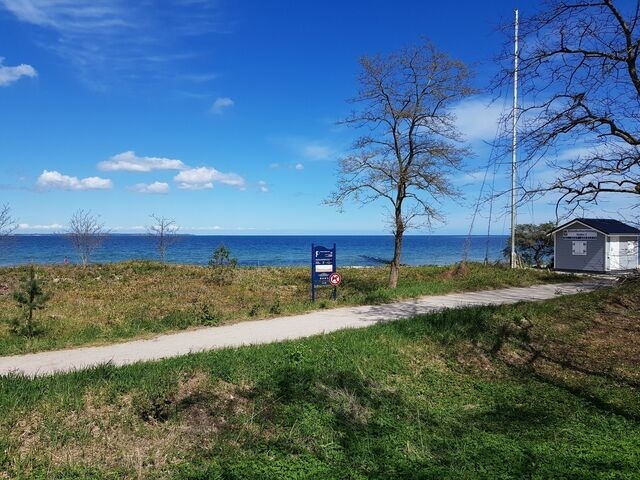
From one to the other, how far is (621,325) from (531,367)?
4.40 metres

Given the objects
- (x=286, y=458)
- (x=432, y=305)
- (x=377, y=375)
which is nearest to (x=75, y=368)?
(x=286, y=458)

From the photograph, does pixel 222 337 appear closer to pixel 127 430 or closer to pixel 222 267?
pixel 127 430

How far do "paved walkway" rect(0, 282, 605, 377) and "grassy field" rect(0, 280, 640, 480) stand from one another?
89cm

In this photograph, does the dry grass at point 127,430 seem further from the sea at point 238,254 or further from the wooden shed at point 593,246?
the wooden shed at point 593,246

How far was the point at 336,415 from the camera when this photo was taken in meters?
6.22

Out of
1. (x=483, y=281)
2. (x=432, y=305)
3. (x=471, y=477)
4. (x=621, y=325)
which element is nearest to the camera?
(x=471, y=477)

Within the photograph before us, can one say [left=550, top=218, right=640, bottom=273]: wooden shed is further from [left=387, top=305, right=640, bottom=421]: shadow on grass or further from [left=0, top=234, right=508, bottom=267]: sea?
[left=387, top=305, right=640, bottom=421]: shadow on grass

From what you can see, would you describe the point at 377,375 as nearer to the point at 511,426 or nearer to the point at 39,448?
the point at 511,426

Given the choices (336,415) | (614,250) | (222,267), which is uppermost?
(614,250)

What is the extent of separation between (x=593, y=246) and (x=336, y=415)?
26.3m

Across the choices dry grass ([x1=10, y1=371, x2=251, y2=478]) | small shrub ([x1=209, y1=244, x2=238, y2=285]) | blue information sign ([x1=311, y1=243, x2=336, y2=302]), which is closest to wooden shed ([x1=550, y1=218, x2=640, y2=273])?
blue information sign ([x1=311, y1=243, x2=336, y2=302])

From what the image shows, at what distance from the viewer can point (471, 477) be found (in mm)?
4758

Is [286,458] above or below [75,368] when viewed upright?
below

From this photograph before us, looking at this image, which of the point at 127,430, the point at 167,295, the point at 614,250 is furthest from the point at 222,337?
the point at 614,250
